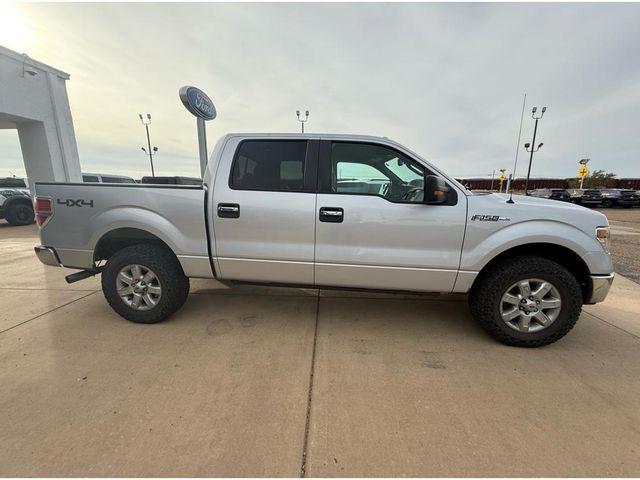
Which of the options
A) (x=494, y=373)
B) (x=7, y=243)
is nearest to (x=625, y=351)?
(x=494, y=373)

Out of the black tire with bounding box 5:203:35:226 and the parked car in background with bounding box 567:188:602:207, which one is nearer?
the black tire with bounding box 5:203:35:226

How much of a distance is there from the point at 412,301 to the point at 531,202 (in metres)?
1.74

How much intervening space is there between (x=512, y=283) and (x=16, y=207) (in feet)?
49.4

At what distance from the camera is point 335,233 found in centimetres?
274

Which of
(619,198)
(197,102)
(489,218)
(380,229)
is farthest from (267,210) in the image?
(619,198)

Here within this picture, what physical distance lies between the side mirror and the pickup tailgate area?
2069 millimetres

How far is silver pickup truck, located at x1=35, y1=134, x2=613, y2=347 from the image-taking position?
8.61 feet

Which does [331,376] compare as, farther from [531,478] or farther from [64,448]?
[64,448]

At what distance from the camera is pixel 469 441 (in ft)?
5.77

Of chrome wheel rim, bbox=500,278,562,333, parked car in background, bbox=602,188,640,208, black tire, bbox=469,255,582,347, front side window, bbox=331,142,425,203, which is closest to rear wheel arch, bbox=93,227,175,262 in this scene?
front side window, bbox=331,142,425,203

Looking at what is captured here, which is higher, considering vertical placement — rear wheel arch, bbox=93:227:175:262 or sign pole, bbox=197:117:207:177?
sign pole, bbox=197:117:207:177

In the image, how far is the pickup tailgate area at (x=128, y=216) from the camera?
9.46ft

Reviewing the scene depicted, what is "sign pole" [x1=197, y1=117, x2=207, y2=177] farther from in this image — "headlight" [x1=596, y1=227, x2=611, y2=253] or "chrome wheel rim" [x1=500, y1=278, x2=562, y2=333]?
"headlight" [x1=596, y1=227, x2=611, y2=253]

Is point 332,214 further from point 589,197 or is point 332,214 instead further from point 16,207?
point 589,197
